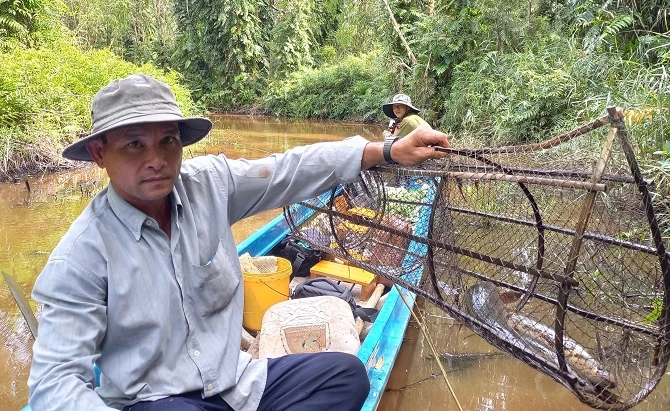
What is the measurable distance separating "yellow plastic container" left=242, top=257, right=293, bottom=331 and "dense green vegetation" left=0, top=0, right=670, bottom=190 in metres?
2.83

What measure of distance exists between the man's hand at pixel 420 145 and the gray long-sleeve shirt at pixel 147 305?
0.55 ft

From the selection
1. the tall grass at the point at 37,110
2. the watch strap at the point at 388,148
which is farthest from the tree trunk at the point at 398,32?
the watch strap at the point at 388,148

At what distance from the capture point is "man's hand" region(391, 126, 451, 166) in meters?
1.72

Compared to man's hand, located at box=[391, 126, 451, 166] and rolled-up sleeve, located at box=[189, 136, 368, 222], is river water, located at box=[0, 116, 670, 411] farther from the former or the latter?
man's hand, located at box=[391, 126, 451, 166]

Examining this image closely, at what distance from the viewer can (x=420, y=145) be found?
173 centimetres

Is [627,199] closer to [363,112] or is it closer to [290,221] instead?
[290,221]

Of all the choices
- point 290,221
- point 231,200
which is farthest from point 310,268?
point 231,200

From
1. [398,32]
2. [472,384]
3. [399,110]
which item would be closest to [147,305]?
[472,384]

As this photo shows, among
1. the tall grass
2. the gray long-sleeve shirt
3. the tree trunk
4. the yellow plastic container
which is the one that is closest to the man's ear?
the gray long-sleeve shirt

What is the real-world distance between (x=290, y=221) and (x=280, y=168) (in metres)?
1.38

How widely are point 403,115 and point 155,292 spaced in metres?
4.72

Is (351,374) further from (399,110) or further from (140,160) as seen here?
(399,110)

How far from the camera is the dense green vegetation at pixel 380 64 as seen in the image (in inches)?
216

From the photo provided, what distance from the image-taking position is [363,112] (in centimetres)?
1598
